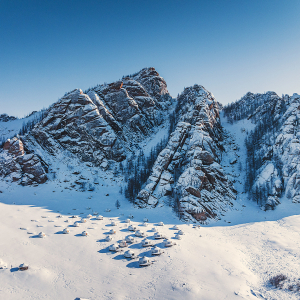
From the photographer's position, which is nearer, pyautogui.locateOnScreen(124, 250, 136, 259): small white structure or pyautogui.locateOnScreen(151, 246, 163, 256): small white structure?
pyautogui.locateOnScreen(124, 250, 136, 259): small white structure

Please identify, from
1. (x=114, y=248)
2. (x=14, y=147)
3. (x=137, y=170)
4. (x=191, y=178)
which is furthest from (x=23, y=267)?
(x=14, y=147)

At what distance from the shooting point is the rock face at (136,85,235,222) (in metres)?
61.4

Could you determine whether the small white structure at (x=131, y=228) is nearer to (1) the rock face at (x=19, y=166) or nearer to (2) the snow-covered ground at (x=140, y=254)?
(2) the snow-covered ground at (x=140, y=254)

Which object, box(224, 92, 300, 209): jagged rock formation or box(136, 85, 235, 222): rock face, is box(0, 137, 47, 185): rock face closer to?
box(136, 85, 235, 222): rock face

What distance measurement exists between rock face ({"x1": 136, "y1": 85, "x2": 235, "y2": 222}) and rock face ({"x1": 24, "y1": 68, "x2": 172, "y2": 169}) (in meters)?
29.1

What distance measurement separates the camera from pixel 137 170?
89688 millimetres

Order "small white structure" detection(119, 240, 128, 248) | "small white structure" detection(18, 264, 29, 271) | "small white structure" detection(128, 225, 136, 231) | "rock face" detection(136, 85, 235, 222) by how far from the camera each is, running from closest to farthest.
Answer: "small white structure" detection(18, 264, 29, 271)
"small white structure" detection(119, 240, 128, 248)
"small white structure" detection(128, 225, 136, 231)
"rock face" detection(136, 85, 235, 222)

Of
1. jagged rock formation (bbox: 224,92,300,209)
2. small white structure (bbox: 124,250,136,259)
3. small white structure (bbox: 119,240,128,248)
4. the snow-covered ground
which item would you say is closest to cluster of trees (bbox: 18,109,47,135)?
the snow-covered ground

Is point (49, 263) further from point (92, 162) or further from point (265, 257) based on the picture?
point (92, 162)

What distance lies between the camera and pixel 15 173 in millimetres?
72938

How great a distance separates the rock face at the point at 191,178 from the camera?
61.4m

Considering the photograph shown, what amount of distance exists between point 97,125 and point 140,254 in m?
74.3

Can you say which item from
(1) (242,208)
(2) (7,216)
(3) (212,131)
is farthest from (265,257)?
(3) (212,131)

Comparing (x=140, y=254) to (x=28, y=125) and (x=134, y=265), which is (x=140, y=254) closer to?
(x=134, y=265)
